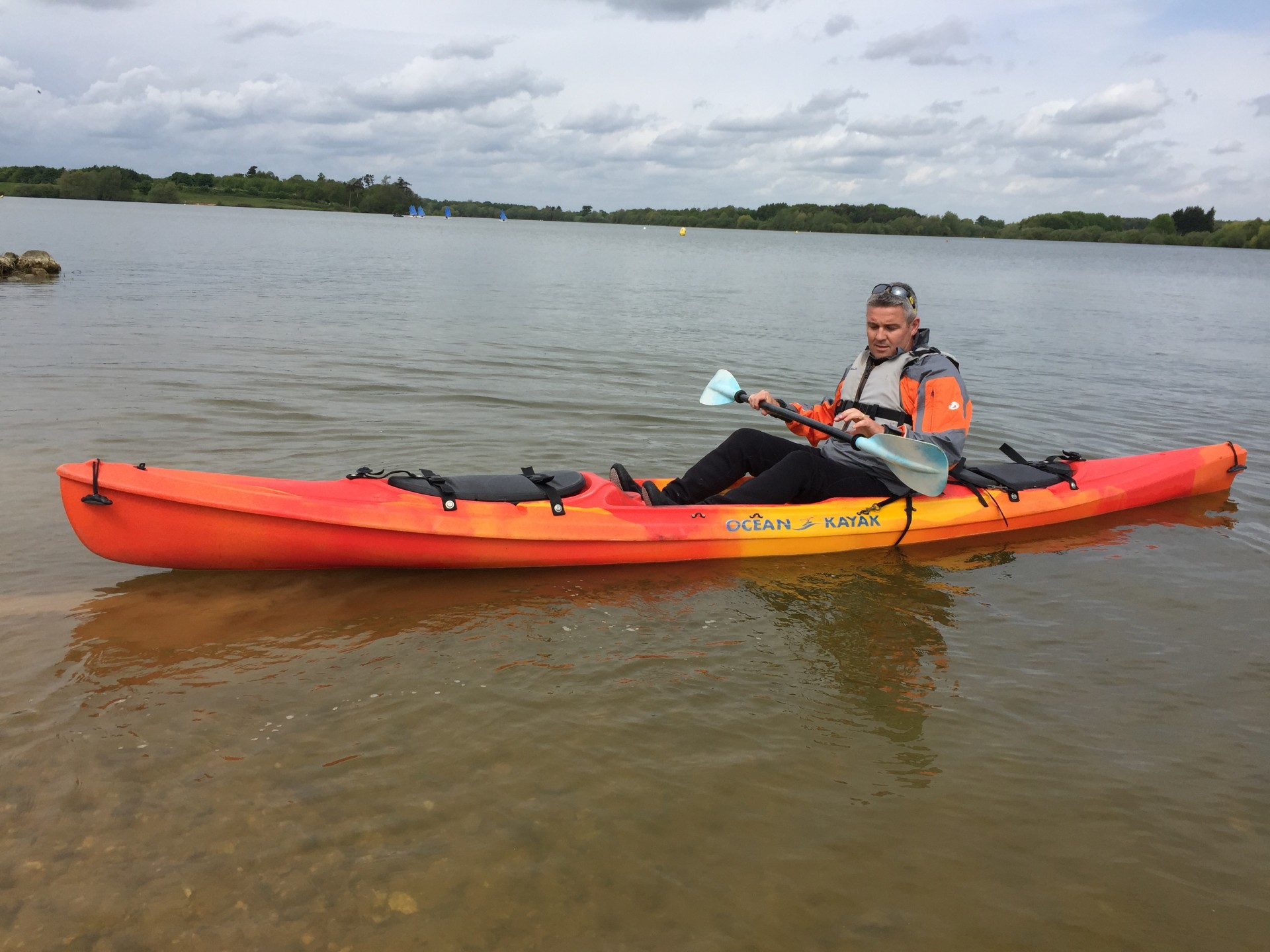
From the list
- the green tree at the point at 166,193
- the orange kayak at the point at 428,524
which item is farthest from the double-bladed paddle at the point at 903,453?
the green tree at the point at 166,193

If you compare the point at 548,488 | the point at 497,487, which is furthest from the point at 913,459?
the point at 497,487

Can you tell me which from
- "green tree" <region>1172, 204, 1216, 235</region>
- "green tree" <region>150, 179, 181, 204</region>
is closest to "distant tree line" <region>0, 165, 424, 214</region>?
"green tree" <region>150, 179, 181, 204</region>

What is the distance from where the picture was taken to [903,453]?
488 cm

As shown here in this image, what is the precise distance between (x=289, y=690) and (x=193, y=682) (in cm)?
39

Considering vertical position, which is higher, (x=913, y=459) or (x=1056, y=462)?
(x=913, y=459)

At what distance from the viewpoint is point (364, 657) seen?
3.70 metres

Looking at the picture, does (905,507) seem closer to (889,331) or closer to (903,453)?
(903,453)

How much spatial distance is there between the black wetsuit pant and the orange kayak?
11cm

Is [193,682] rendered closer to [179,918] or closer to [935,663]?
[179,918]

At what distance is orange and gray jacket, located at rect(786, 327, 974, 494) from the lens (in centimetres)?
483

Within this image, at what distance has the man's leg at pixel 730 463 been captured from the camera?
5074 millimetres

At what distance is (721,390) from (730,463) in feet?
1.93

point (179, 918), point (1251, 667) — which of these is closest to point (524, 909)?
point (179, 918)

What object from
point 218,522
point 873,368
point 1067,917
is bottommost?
point 1067,917
